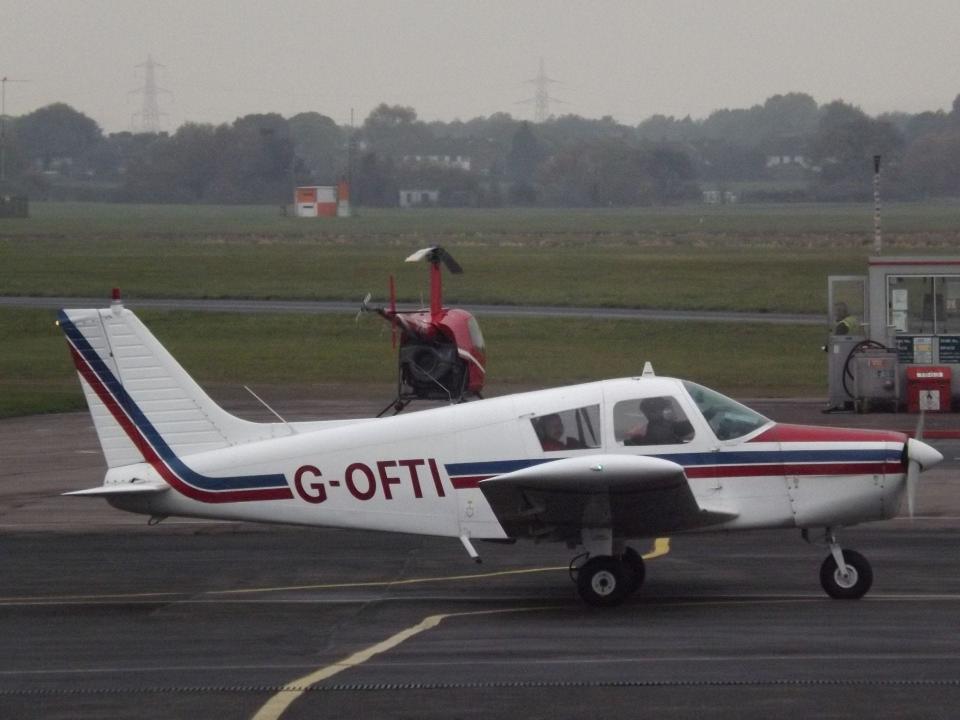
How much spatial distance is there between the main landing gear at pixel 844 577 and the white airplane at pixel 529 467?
13 mm

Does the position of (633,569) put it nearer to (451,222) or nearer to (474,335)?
(474,335)

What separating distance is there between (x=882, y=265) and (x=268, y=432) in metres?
16.2

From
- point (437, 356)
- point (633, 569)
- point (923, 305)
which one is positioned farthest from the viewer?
point (437, 356)

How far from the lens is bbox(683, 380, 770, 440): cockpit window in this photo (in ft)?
42.2

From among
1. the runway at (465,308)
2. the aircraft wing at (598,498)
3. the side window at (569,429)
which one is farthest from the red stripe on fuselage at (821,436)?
the runway at (465,308)

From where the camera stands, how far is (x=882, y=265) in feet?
88.5

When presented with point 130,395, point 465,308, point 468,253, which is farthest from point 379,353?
point 468,253

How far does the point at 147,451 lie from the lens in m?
13.6

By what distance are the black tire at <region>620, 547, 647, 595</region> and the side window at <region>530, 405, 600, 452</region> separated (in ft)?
3.70

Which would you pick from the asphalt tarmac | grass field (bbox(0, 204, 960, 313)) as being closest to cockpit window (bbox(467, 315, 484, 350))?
grass field (bbox(0, 204, 960, 313))

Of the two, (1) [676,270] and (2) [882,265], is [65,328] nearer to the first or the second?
(2) [882,265]

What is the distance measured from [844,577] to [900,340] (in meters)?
15.5

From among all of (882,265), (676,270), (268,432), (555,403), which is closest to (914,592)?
(555,403)

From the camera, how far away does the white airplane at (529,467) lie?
1258 centimetres
